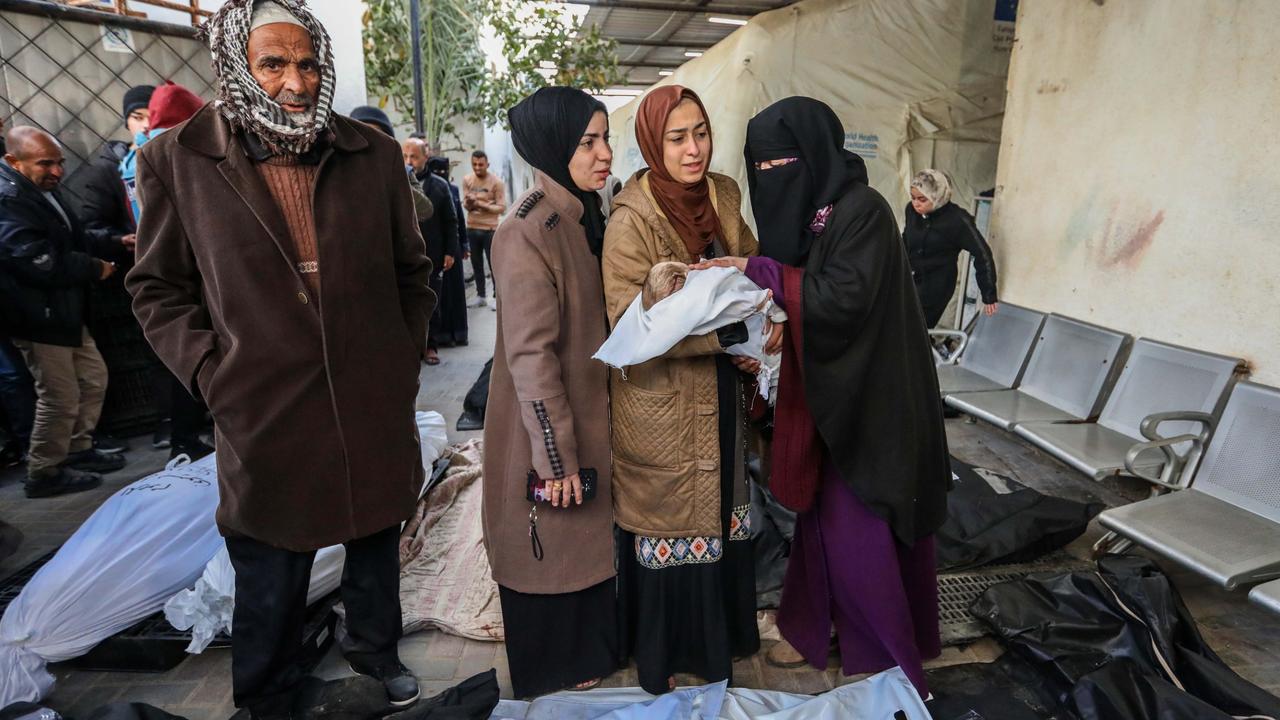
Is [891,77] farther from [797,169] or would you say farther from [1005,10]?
[797,169]

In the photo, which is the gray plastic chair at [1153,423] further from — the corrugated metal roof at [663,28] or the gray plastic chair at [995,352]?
the corrugated metal roof at [663,28]

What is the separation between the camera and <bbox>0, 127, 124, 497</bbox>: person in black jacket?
3557mm

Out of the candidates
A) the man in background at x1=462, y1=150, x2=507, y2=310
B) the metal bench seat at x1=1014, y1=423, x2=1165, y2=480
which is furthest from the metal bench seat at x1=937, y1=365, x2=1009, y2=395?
the man in background at x1=462, y1=150, x2=507, y2=310

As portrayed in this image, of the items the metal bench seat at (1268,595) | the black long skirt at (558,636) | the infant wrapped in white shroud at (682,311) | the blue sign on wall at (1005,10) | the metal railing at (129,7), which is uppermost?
the blue sign on wall at (1005,10)

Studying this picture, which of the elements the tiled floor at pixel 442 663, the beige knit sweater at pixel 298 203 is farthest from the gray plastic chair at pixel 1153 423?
the beige knit sweater at pixel 298 203

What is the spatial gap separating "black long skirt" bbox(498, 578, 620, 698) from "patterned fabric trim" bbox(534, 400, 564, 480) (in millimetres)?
465

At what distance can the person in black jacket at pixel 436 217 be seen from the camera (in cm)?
594

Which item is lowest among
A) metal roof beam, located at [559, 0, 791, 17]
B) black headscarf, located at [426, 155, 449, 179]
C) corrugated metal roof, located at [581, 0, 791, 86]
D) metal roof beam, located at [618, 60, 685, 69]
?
black headscarf, located at [426, 155, 449, 179]

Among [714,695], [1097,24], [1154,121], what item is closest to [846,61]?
[1097,24]

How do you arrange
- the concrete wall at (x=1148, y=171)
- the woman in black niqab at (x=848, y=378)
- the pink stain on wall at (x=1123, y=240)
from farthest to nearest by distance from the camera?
the pink stain on wall at (x=1123, y=240) → the concrete wall at (x=1148, y=171) → the woman in black niqab at (x=848, y=378)

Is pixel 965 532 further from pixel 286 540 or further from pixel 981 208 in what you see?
pixel 981 208

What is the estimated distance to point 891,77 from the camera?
21.8 feet

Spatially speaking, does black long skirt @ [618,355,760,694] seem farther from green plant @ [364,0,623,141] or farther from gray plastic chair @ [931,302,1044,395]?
green plant @ [364,0,623,141]

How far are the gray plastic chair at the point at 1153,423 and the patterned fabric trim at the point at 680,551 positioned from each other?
6.76ft
